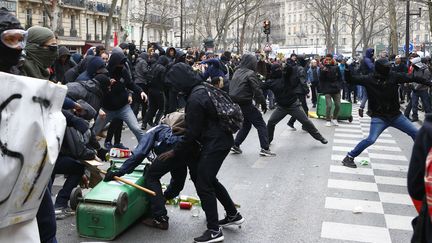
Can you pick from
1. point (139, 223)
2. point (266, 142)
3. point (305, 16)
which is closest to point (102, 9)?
point (266, 142)

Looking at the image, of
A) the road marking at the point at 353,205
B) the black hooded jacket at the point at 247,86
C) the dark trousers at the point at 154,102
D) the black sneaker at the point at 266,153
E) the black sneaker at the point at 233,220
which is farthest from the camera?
the dark trousers at the point at 154,102

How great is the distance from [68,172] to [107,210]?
826mm

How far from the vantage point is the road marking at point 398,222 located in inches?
230

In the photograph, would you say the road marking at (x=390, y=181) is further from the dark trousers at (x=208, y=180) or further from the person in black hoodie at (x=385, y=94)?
the dark trousers at (x=208, y=180)

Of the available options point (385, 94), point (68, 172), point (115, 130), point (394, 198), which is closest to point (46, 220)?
point (68, 172)

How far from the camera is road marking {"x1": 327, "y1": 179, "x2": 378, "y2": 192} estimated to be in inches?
299

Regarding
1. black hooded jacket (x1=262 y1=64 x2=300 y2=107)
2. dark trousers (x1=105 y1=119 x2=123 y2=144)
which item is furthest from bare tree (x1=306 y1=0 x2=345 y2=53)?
dark trousers (x1=105 y1=119 x2=123 y2=144)

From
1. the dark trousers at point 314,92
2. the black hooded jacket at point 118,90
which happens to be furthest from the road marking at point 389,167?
the dark trousers at point 314,92

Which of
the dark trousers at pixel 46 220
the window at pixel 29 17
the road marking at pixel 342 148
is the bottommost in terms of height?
the road marking at pixel 342 148

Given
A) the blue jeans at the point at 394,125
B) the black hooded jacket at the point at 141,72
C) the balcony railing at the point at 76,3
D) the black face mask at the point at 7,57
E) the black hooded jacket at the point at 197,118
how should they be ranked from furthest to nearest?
the balcony railing at the point at 76,3, the black hooded jacket at the point at 141,72, the blue jeans at the point at 394,125, the black hooded jacket at the point at 197,118, the black face mask at the point at 7,57

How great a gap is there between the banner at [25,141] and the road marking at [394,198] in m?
5.18

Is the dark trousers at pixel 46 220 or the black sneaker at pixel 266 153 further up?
the dark trousers at pixel 46 220

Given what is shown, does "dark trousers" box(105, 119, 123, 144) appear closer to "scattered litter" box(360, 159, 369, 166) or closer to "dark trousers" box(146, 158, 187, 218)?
"scattered litter" box(360, 159, 369, 166)

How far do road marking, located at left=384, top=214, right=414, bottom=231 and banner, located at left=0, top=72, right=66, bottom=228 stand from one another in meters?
4.18
